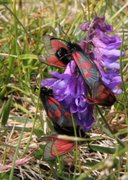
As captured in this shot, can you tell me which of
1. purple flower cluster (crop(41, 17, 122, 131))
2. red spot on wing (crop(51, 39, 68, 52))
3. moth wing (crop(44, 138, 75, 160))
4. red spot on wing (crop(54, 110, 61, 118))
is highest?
red spot on wing (crop(51, 39, 68, 52))

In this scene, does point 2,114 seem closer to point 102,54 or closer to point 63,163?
point 63,163

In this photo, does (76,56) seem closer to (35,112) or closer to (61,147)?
(61,147)

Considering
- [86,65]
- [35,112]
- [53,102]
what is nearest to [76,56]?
[86,65]

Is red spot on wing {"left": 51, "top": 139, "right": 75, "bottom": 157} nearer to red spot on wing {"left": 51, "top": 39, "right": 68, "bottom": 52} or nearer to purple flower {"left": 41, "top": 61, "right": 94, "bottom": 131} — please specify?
purple flower {"left": 41, "top": 61, "right": 94, "bottom": 131}

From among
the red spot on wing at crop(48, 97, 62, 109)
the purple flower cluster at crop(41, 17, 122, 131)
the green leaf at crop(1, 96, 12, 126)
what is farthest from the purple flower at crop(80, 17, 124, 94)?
the green leaf at crop(1, 96, 12, 126)

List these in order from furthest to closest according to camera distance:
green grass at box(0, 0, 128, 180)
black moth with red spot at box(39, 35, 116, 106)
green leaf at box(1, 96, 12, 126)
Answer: green leaf at box(1, 96, 12, 126) < green grass at box(0, 0, 128, 180) < black moth with red spot at box(39, 35, 116, 106)

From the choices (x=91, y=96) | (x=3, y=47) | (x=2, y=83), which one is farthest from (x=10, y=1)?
(x=91, y=96)

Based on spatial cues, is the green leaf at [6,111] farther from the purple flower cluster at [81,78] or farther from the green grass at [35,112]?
the purple flower cluster at [81,78]
